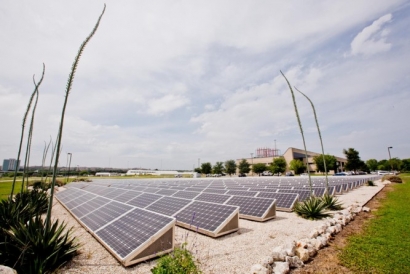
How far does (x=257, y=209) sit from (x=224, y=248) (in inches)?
173

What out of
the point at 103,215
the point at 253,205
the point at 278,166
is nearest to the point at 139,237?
the point at 103,215

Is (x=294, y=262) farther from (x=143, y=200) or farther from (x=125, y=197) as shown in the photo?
(x=125, y=197)

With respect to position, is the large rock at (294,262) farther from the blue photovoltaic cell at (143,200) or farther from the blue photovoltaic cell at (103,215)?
the blue photovoltaic cell at (143,200)

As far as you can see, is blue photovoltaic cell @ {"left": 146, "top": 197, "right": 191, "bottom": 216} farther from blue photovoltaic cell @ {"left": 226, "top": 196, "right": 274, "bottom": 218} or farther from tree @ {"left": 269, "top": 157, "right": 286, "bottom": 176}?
tree @ {"left": 269, "top": 157, "right": 286, "bottom": 176}

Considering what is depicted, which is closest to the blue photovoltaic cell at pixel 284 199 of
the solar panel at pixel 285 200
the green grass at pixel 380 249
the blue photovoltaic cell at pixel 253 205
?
the solar panel at pixel 285 200

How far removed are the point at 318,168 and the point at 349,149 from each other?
12344mm

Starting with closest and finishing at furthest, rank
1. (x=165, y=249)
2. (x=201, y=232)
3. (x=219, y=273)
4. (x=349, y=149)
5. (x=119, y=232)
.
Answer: (x=219, y=273), (x=165, y=249), (x=119, y=232), (x=201, y=232), (x=349, y=149)

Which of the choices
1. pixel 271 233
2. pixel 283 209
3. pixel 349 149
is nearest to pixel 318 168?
pixel 349 149

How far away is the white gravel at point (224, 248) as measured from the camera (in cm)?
552

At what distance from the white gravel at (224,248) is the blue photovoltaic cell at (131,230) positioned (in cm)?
45

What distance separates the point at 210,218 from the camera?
848cm

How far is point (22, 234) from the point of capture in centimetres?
592

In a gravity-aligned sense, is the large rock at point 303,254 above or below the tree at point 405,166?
below

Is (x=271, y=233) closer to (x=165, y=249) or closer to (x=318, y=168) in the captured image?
(x=165, y=249)
